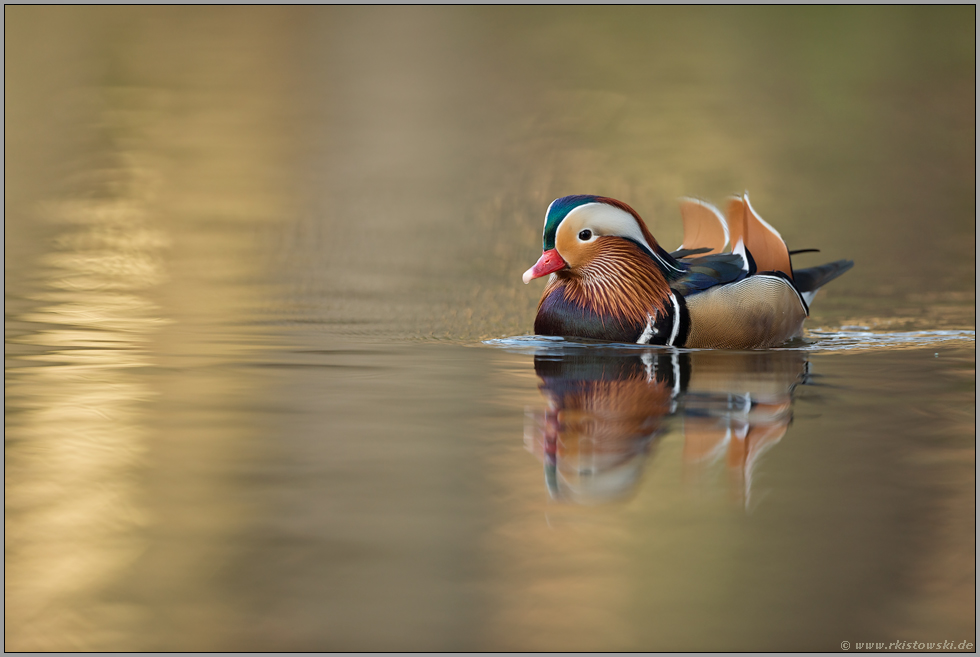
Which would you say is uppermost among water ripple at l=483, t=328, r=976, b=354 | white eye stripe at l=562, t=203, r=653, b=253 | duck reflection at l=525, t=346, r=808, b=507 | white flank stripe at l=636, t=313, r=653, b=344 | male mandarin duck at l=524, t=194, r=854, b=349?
white eye stripe at l=562, t=203, r=653, b=253

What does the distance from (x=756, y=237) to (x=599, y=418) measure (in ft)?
9.03

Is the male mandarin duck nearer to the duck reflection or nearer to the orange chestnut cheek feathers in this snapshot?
the orange chestnut cheek feathers

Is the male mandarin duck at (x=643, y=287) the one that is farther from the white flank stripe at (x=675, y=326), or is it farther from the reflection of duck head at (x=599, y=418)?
the reflection of duck head at (x=599, y=418)

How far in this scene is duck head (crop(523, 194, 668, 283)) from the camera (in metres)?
6.36

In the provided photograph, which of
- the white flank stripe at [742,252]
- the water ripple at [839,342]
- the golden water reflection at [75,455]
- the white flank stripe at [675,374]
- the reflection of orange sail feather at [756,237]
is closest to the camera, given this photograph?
the golden water reflection at [75,455]

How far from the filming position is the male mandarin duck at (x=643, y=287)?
247 inches

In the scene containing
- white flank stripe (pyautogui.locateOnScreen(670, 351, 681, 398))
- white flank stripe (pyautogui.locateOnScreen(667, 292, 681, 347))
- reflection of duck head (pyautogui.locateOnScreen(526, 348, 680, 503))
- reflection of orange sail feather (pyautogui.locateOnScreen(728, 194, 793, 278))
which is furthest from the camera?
reflection of orange sail feather (pyautogui.locateOnScreen(728, 194, 793, 278))

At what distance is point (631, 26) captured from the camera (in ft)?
78.4

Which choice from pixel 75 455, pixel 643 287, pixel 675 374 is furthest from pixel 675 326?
pixel 75 455

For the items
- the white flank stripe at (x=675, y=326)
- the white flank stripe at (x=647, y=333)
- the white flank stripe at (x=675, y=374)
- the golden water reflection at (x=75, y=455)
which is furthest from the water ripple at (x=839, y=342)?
the golden water reflection at (x=75, y=455)

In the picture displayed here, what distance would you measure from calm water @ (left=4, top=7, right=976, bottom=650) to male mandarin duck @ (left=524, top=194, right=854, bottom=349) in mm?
228

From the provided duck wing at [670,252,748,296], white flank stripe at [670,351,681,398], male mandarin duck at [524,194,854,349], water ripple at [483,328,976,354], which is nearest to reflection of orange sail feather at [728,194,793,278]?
male mandarin duck at [524,194,854,349]

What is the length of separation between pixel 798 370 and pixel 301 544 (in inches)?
134

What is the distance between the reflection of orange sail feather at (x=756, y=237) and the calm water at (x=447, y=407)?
0.61m
